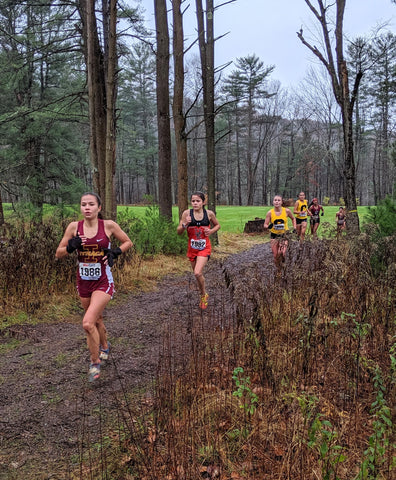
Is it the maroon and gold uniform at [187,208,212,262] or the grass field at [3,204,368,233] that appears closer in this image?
the maroon and gold uniform at [187,208,212,262]

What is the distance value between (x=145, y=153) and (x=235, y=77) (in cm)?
1519

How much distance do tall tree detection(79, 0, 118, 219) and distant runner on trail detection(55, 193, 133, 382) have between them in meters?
5.42

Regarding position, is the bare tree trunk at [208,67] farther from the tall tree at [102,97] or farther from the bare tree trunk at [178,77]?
the tall tree at [102,97]

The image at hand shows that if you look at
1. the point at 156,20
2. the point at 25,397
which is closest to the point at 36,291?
the point at 25,397

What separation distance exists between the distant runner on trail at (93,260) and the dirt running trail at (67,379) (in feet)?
1.20

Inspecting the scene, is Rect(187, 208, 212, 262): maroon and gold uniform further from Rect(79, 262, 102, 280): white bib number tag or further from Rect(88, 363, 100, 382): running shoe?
Rect(88, 363, 100, 382): running shoe

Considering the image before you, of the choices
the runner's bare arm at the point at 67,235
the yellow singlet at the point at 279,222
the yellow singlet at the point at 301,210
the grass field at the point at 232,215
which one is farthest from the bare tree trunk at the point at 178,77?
the runner's bare arm at the point at 67,235

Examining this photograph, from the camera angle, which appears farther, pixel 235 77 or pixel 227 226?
pixel 235 77

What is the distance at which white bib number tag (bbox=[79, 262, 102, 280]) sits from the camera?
12.8ft

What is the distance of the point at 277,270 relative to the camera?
5.34 m

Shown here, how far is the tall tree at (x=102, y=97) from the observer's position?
854 cm

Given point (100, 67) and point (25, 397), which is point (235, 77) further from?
point (25, 397)

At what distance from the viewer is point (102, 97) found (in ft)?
36.4

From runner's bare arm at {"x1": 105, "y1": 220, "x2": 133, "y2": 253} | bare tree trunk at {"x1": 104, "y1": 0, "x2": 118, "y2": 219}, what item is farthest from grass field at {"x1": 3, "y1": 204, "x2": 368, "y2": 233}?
runner's bare arm at {"x1": 105, "y1": 220, "x2": 133, "y2": 253}
